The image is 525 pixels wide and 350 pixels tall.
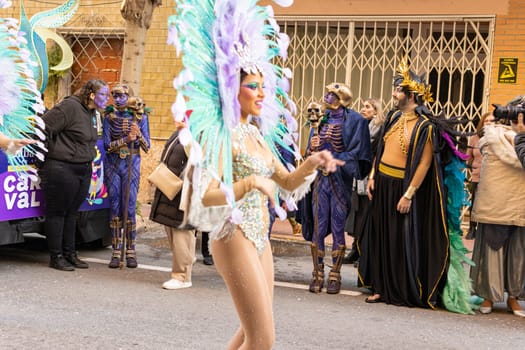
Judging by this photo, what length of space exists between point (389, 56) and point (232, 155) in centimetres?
877

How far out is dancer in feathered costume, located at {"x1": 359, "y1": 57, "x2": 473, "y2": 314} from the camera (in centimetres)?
691

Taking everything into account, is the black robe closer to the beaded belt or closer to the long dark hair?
the beaded belt

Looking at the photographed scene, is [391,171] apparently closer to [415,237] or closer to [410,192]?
[410,192]

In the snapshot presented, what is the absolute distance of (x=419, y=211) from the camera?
7.06m

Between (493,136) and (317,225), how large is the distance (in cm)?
183

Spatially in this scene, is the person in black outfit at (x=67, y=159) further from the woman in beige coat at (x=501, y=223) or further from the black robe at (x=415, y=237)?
the woman in beige coat at (x=501, y=223)

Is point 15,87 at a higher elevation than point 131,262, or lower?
higher

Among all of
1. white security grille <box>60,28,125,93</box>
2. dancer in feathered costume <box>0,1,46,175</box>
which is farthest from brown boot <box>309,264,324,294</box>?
white security grille <box>60,28,125,93</box>

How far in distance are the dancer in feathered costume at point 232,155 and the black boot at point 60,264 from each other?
14.3ft

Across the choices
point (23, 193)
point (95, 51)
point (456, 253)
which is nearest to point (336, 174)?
point (456, 253)

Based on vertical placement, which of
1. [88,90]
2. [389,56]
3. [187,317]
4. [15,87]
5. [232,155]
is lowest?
[187,317]

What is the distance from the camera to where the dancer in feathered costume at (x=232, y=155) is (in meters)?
3.64

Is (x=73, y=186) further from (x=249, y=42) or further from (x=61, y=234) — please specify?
(x=249, y=42)

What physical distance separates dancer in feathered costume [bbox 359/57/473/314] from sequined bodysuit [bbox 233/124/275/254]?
328cm
